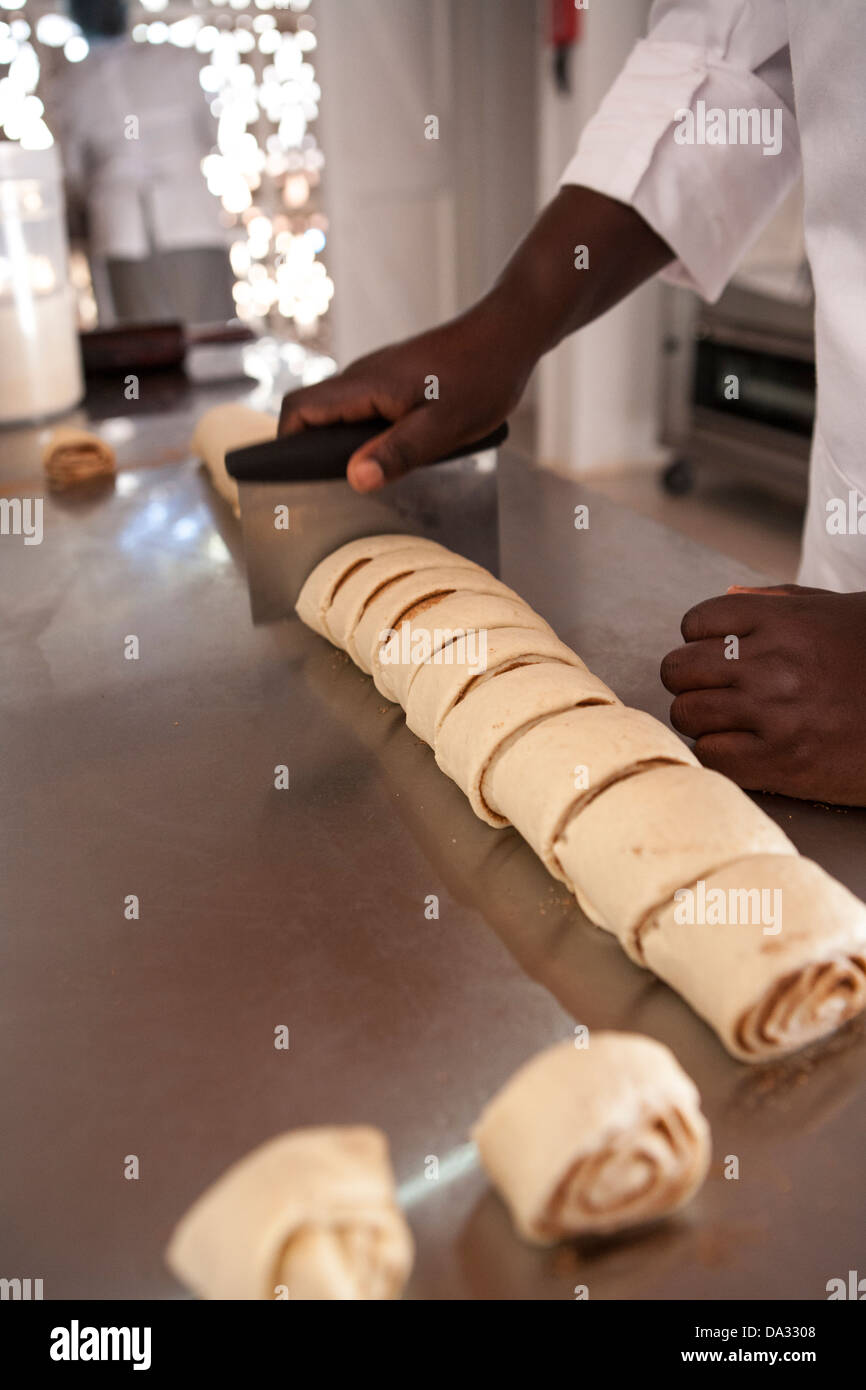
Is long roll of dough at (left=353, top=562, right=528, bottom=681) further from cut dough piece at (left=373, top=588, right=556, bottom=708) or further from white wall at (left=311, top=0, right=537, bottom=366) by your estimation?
white wall at (left=311, top=0, right=537, bottom=366)

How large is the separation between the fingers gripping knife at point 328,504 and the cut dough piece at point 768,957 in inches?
31.9

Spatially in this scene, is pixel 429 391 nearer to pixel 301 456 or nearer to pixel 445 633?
pixel 301 456

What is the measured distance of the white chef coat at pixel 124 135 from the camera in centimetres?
519

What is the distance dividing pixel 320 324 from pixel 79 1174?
6665mm

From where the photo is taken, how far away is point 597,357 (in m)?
5.45

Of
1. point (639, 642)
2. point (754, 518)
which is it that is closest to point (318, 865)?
point (639, 642)

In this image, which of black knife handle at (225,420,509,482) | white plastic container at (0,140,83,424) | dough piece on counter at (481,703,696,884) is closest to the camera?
dough piece on counter at (481,703,696,884)

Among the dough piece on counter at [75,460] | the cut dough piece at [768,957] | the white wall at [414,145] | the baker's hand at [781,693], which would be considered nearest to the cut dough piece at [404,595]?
the baker's hand at [781,693]

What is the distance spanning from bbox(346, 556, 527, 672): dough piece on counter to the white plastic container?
1501mm

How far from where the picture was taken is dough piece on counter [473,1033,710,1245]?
0.64 meters

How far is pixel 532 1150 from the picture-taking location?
641mm

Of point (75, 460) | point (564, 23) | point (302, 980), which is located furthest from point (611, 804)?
point (564, 23)

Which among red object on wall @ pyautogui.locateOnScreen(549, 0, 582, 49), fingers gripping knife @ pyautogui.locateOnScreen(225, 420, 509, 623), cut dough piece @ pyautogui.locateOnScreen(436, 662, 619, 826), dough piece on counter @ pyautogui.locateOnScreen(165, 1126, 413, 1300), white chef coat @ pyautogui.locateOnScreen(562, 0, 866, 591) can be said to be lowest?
dough piece on counter @ pyautogui.locateOnScreen(165, 1126, 413, 1300)

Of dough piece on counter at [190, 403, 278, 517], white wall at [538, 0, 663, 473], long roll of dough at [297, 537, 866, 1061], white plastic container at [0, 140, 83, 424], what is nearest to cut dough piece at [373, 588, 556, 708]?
long roll of dough at [297, 537, 866, 1061]
